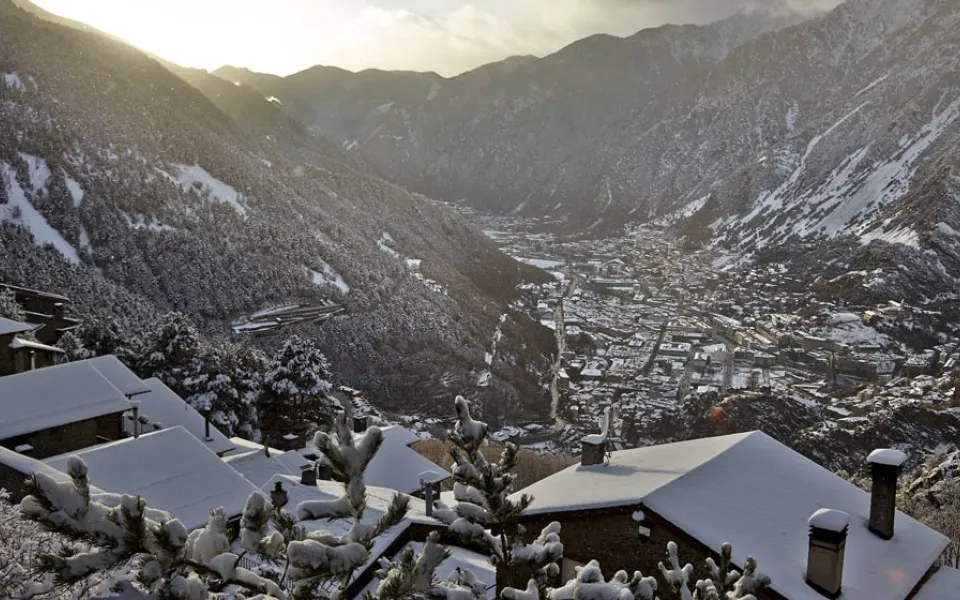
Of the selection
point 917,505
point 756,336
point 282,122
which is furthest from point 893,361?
point 282,122

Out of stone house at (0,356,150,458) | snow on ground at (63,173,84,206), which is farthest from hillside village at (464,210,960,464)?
snow on ground at (63,173,84,206)

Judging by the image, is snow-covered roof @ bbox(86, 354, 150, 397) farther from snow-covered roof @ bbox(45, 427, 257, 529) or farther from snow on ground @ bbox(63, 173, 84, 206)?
snow on ground @ bbox(63, 173, 84, 206)

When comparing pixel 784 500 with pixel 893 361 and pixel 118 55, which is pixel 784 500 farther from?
pixel 118 55

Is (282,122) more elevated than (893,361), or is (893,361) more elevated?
(282,122)

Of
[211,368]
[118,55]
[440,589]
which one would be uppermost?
[118,55]

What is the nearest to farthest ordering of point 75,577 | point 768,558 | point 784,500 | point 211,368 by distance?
point 75,577 < point 768,558 < point 784,500 < point 211,368

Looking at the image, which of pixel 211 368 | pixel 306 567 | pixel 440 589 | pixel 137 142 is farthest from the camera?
pixel 137 142
